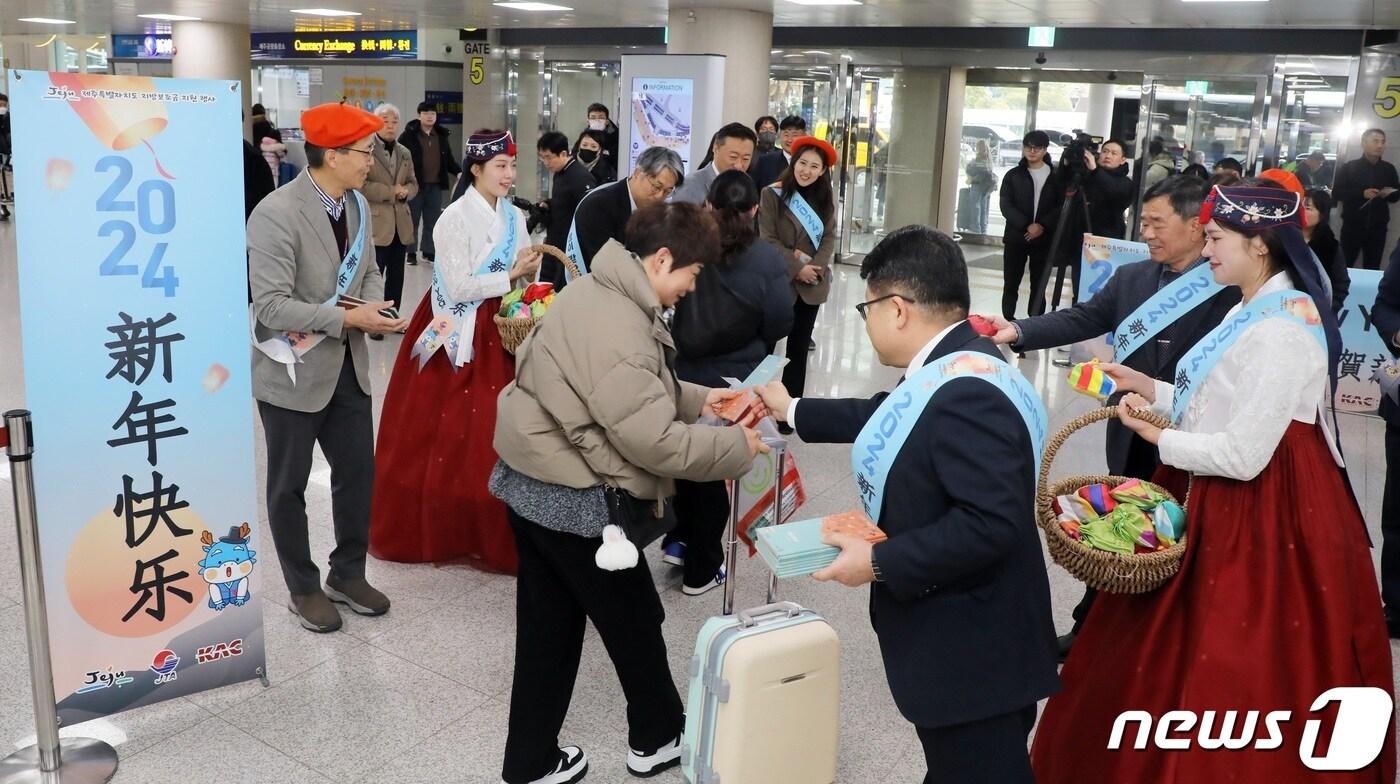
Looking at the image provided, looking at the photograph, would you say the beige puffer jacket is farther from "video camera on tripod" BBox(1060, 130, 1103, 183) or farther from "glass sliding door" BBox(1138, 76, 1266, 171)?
"glass sliding door" BBox(1138, 76, 1266, 171)

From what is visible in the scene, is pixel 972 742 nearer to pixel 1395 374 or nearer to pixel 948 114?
pixel 1395 374

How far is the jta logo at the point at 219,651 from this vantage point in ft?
10.5

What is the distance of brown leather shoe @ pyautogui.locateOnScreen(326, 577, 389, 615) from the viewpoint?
3.85 meters

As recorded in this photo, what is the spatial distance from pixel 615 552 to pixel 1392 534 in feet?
9.83

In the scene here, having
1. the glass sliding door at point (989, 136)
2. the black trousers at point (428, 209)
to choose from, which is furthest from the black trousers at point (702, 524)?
the glass sliding door at point (989, 136)

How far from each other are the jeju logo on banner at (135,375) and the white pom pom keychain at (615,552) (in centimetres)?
121

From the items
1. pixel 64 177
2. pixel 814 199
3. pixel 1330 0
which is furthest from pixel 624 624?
pixel 1330 0

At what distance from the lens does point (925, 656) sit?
2039 millimetres

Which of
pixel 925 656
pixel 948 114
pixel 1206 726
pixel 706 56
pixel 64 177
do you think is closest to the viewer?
pixel 925 656

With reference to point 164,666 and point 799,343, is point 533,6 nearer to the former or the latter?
point 799,343

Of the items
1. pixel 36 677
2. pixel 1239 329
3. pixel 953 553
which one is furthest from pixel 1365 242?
pixel 36 677

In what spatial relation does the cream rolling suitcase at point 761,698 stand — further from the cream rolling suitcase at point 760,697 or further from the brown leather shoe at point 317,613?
the brown leather shoe at point 317,613

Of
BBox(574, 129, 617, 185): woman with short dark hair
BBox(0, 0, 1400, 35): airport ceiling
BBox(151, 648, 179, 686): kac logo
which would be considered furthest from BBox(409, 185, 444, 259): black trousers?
BBox(151, 648, 179, 686): kac logo

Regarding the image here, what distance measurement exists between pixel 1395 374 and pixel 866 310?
251 centimetres
